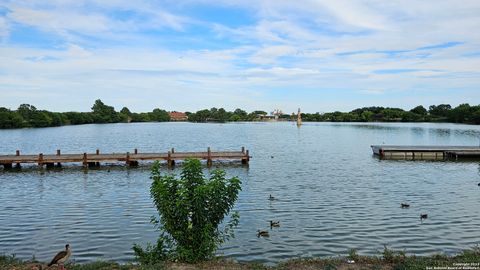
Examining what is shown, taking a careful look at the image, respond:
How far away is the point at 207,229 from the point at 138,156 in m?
36.0

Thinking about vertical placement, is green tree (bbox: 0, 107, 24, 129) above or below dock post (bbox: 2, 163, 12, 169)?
above

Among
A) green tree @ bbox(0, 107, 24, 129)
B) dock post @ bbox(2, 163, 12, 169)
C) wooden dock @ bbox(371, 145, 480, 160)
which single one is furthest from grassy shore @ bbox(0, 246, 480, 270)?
green tree @ bbox(0, 107, 24, 129)

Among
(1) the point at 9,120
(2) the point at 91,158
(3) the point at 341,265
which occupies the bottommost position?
(3) the point at 341,265

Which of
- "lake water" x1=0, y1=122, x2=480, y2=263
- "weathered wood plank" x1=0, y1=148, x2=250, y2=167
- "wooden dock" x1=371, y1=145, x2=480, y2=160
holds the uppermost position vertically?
"weathered wood plank" x1=0, y1=148, x2=250, y2=167

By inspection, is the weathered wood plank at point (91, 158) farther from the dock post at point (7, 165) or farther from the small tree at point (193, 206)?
the small tree at point (193, 206)

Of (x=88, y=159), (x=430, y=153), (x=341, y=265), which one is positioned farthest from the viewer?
(x=430, y=153)

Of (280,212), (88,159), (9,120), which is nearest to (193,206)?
(280,212)

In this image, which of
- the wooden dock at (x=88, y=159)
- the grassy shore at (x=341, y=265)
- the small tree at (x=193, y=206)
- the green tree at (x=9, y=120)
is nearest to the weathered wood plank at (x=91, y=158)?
the wooden dock at (x=88, y=159)

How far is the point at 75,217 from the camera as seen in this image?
2214 cm

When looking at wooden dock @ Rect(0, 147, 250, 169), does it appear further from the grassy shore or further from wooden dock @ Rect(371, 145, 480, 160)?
the grassy shore

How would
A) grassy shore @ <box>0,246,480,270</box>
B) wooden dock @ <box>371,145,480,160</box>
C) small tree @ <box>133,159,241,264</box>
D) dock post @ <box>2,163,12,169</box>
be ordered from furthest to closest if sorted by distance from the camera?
wooden dock @ <box>371,145,480,160</box>, dock post @ <box>2,163,12,169</box>, small tree @ <box>133,159,241,264</box>, grassy shore @ <box>0,246,480,270</box>

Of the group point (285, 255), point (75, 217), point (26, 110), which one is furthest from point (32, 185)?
point (26, 110)

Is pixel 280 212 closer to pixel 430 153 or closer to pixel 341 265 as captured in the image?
pixel 341 265

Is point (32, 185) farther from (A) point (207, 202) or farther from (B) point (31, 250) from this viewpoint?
(A) point (207, 202)
